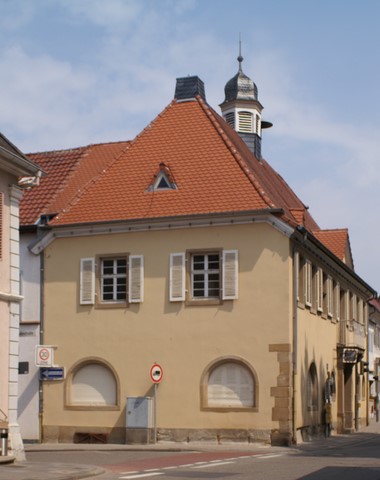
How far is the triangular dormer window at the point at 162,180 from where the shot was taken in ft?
111

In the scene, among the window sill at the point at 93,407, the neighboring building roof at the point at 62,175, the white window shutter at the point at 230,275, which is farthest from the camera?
the neighboring building roof at the point at 62,175

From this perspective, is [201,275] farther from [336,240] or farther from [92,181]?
[336,240]

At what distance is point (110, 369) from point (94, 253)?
3855mm

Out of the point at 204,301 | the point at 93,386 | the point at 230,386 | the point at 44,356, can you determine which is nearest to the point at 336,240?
the point at 204,301

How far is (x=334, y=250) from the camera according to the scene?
140ft

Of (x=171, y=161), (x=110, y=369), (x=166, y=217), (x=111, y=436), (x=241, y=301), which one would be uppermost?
(x=171, y=161)

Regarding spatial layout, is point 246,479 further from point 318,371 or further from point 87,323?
point 318,371

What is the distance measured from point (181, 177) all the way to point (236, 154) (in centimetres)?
197

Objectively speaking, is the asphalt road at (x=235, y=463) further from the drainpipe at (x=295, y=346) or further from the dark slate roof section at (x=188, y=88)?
the dark slate roof section at (x=188, y=88)

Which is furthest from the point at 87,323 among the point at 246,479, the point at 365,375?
the point at 365,375

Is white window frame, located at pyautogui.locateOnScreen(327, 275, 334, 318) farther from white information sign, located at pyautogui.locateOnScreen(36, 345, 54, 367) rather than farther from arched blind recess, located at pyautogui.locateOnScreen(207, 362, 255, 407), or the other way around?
white information sign, located at pyautogui.locateOnScreen(36, 345, 54, 367)

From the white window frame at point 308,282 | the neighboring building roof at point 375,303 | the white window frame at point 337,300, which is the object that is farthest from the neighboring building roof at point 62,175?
the neighboring building roof at point 375,303

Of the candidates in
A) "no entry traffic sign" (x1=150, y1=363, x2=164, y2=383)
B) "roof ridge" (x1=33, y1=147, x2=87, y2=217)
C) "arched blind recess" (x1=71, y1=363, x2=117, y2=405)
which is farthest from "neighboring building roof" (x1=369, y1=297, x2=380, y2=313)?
"no entry traffic sign" (x1=150, y1=363, x2=164, y2=383)

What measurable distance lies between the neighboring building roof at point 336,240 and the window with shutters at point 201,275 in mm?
11209
